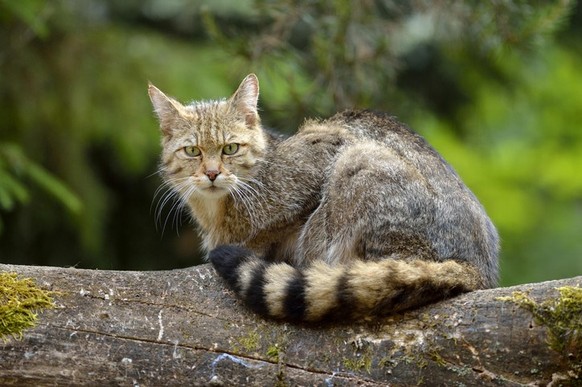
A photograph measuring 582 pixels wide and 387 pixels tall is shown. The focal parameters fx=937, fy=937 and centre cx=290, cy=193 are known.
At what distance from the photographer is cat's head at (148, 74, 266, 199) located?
5.21 meters

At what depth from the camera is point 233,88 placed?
8125 millimetres

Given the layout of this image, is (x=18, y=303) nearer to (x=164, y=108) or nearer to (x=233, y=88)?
(x=164, y=108)

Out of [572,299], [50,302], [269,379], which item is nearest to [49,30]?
[50,302]

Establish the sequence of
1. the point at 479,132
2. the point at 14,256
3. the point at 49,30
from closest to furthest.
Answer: the point at 49,30 < the point at 14,256 < the point at 479,132

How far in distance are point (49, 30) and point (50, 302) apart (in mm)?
3606

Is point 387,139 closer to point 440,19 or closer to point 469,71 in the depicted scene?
point 440,19

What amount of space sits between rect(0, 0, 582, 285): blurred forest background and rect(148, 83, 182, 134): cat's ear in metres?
0.87

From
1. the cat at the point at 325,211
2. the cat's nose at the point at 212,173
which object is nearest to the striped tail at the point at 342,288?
the cat at the point at 325,211

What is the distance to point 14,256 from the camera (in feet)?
26.7

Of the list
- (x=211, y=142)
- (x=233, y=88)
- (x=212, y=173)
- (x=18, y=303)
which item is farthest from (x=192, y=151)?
(x=233, y=88)

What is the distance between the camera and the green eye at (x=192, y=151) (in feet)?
17.3

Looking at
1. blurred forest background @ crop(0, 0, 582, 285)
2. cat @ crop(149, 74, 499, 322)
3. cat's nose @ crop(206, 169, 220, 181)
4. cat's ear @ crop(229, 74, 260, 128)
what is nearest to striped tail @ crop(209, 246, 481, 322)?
cat @ crop(149, 74, 499, 322)

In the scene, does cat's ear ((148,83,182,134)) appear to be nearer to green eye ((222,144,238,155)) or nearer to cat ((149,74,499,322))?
cat ((149,74,499,322))

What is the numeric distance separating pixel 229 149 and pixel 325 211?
0.67m
